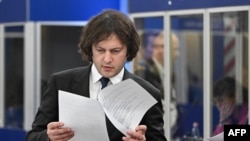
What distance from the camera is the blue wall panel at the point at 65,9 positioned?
7016 millimetres

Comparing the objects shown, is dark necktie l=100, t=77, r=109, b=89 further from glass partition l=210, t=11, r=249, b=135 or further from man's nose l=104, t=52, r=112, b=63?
glass partition l=210, t=11, r=249, b=135

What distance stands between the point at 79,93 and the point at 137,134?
0.35 meters

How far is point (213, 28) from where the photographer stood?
19.0ft

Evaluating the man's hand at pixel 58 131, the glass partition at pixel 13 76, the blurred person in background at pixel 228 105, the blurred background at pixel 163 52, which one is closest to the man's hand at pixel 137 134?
the man's hand at pixel 58 131

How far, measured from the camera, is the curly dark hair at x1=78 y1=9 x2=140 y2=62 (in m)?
2.32

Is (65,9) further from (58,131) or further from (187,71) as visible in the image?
(58,131)

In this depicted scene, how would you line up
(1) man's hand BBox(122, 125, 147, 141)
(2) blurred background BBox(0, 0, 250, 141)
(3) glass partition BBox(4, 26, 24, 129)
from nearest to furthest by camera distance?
(1) man's hand BBox(122, 125, 147, 141), (2) blurred background BBox(0, 0, 250, 141), (3) glass partition BBox(4, 26, 24, 129)

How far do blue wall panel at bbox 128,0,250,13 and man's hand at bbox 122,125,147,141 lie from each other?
10.9 ft

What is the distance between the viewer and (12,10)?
7258 mm

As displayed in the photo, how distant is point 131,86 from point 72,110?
25 cm

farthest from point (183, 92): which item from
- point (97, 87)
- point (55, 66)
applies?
point (97, 87)

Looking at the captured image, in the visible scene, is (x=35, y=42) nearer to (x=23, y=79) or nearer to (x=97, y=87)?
(x=23, y=79)

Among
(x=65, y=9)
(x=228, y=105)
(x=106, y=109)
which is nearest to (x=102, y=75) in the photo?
(x=106, y=109)

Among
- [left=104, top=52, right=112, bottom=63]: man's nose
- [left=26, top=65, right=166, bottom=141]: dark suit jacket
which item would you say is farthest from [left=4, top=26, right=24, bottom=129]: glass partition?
[left=104, top=52, right=112, bottom=63]: man's nose
